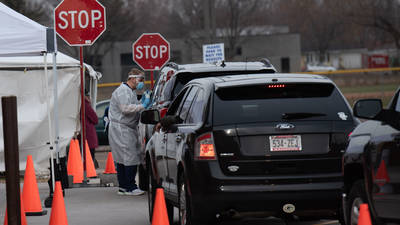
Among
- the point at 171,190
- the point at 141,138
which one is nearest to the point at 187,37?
the point at 141,138

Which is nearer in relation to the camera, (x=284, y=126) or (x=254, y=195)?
(x=254, y=195)

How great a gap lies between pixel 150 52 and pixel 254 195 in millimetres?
13175

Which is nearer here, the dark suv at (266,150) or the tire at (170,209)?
the dark suv at (266,150)

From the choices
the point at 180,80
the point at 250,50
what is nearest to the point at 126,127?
the point at 180,80

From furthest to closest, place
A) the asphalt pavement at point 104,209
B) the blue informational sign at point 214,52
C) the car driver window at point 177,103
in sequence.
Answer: the blue informational sign at point 214,52, the asphalt pavement at point 104,209, the car driver window at point 177,103

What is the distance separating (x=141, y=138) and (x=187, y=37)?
52.2 metres

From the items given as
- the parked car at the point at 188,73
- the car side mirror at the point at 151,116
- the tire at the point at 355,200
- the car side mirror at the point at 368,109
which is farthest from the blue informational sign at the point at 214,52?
the car side mirror at the point at 368,109

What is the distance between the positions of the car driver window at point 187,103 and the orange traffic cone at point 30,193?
256 centimetres

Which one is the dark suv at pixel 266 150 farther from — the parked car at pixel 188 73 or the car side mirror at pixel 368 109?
the parked car at pixel 188 73

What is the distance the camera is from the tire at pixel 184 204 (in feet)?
27.9

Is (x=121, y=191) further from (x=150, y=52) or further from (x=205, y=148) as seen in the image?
(x=150, y=52)

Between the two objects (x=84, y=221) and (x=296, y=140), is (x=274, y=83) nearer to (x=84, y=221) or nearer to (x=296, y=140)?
(x=296, y=140)

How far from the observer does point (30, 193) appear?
38.0ft

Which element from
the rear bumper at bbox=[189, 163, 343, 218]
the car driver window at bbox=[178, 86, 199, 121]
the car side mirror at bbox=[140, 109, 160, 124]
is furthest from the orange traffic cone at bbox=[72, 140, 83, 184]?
the rear bumper at bbox=[189, 163, 343, 218]
